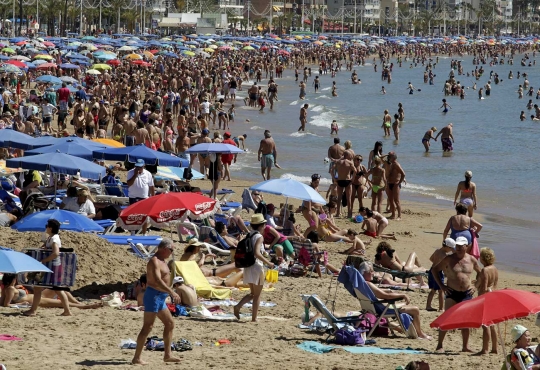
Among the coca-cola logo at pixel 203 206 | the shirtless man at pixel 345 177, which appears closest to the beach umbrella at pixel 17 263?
the coca-cola logo at pixel 203 206

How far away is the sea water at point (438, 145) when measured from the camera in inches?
712

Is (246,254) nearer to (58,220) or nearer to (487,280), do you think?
(487,280)

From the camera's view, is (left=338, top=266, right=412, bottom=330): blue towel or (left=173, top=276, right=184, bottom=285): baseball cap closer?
(left=338, top=266, right=412, bottom=330): blue towel

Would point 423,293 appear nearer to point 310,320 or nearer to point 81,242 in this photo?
point 310,320

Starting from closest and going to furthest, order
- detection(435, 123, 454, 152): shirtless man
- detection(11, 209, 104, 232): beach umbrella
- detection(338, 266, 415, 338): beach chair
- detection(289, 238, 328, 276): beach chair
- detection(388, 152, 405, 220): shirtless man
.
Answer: detection(338, 266, 415, 338): beach chair
detection(11, 209, 104, 232): beach umbrella
detection(289, 238, 328, 276): beach chair
detection(388, 152, 405, 220): shirtless man
detection(435, 123, 454, 152): shirtless man

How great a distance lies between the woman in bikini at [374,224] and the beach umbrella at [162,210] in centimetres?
426

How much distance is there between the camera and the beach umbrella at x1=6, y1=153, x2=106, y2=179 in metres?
12.4

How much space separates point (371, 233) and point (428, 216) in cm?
292

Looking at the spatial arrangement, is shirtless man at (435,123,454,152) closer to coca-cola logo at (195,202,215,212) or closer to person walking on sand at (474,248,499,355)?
coca-cola logo at (195,202,215,212)

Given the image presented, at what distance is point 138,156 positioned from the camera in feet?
45.0

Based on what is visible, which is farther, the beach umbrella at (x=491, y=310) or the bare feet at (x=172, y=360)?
the bare feet at (x=172, y=360)

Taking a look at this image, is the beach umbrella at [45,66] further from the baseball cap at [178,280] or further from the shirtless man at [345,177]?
the baseball cap at [178,280]

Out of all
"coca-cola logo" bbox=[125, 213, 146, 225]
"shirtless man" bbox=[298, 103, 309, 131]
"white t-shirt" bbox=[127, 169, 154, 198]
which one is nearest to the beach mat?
"coca-cola logo" bbox=[125, 213, 146, 225]

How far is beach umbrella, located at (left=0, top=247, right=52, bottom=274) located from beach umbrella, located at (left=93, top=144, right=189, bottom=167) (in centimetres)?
556
